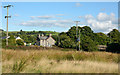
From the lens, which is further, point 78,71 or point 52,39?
point 52,39

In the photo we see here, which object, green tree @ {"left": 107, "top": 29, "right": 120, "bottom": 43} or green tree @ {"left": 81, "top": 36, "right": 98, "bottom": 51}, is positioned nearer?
green tree @ {"left": 81, "top": 36, "right": 98, "bottom": 51}

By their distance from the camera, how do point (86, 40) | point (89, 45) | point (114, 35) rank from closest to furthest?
1. point (89, 45)
2. point (86, 40)
3. point (114, 35)

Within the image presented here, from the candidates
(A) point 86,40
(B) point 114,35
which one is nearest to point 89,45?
(A) point 86,40

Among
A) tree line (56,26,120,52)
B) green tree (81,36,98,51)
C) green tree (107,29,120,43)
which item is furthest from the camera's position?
green tree (107,29,120,43)

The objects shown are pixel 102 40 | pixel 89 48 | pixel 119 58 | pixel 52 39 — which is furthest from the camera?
pixel 52 39

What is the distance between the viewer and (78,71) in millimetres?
7238

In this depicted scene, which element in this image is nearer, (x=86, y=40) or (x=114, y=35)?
(x=86, y=40)

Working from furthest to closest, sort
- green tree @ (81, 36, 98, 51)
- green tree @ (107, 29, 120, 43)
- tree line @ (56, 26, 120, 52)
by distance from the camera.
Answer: green tree @ (107, 29, 120, 43) → green tree @ (81, 36, 98, 51) → tree line @ (56, 26, 120, 52)

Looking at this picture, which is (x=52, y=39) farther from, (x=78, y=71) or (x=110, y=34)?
(x=78, y=71)

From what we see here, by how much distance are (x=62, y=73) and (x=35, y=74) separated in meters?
1.02

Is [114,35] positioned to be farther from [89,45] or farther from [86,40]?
[89,45]

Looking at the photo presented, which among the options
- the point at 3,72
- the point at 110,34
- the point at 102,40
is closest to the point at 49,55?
the point at 3,72

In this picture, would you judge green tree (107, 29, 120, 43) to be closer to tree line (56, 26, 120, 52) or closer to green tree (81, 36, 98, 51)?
tree line (56, 26, 120, 52)

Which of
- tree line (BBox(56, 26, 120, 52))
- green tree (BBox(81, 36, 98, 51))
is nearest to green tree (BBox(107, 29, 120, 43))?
tree line (BBox(56, 26, 120, 52))
